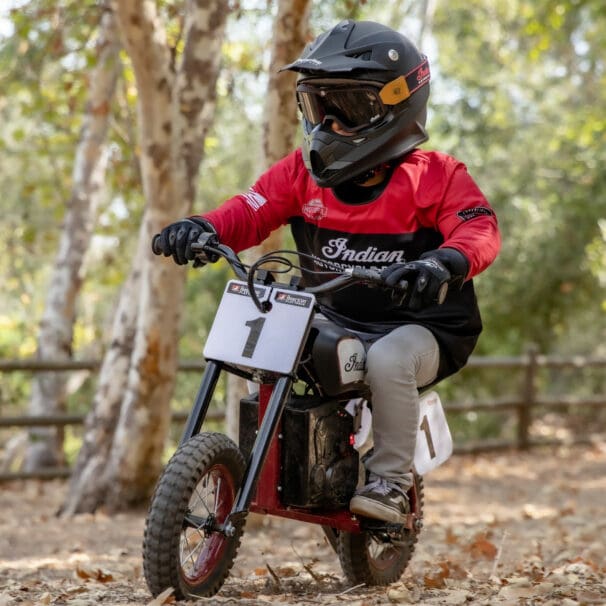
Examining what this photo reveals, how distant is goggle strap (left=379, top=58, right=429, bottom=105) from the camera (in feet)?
12.9

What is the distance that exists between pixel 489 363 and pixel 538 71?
11210 millimetres

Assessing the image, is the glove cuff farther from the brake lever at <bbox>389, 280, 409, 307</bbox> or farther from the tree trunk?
the tree trunk

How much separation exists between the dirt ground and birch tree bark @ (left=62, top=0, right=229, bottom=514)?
1.09 feet

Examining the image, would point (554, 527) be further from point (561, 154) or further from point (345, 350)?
point (561, 154)

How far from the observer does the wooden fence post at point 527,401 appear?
12875 mm

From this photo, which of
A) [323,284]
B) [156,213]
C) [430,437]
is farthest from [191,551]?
[156,213]

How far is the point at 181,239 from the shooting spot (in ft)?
12.3

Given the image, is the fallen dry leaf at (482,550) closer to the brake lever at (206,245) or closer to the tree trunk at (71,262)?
the brake lever at (206,245)

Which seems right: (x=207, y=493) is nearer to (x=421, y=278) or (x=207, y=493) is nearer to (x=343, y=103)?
(x=421, y=278)

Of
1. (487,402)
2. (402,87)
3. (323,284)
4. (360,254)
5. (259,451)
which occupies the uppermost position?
(402,87)

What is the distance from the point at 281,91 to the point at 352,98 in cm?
252

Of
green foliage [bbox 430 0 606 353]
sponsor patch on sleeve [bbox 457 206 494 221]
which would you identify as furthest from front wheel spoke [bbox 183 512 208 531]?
green foliage [bbox 430 0 606 353]

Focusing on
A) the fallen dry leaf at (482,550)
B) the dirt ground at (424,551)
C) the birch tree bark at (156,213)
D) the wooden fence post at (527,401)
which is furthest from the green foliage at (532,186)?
the fallen dry leaf at (482,550)

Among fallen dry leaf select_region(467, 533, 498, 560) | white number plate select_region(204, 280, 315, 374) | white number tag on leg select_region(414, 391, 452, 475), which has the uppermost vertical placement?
white number plate select_region(204, 280, 315, 374)
